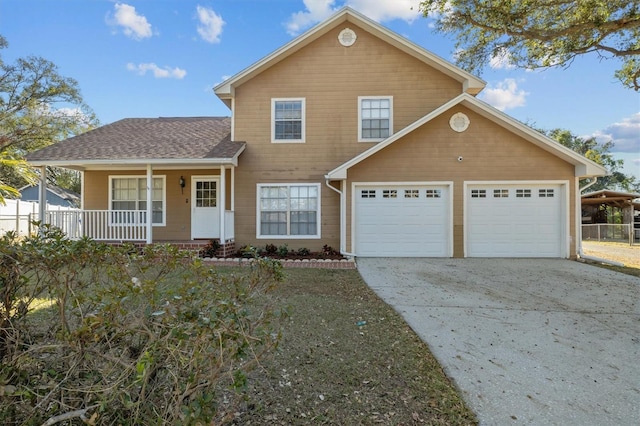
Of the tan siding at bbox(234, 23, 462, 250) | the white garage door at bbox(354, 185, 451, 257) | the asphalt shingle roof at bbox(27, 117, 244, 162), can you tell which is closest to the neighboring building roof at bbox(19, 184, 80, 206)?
the asphalt shingle roof at bbox(27, 117, 244, 162)

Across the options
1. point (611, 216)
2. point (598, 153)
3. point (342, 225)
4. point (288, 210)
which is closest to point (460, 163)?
point (342, 225)

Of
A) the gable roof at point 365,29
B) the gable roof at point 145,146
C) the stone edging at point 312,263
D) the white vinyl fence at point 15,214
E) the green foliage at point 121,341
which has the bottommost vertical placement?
the stone edging at point 312,263

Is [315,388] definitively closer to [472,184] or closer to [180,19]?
[472,184]

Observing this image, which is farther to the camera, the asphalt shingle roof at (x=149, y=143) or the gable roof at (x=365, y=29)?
the gable roof at (x=365, y=29)

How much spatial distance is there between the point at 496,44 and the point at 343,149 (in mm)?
6267

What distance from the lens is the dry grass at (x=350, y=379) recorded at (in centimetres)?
252

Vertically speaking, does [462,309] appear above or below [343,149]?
below

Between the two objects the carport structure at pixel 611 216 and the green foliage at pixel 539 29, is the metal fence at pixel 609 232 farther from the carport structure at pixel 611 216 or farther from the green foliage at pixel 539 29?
the green foliage at pixel 539 29

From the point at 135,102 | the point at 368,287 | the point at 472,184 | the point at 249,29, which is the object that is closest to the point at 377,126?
the point at 472,184

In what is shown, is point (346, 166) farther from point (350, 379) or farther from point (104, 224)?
point (104, 224)

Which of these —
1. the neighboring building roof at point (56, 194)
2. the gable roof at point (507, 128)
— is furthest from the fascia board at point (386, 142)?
the neighboring building roof at point (56, 194)

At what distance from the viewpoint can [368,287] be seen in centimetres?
673

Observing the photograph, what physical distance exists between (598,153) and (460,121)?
40121 mm

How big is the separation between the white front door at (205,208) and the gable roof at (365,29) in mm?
3023
